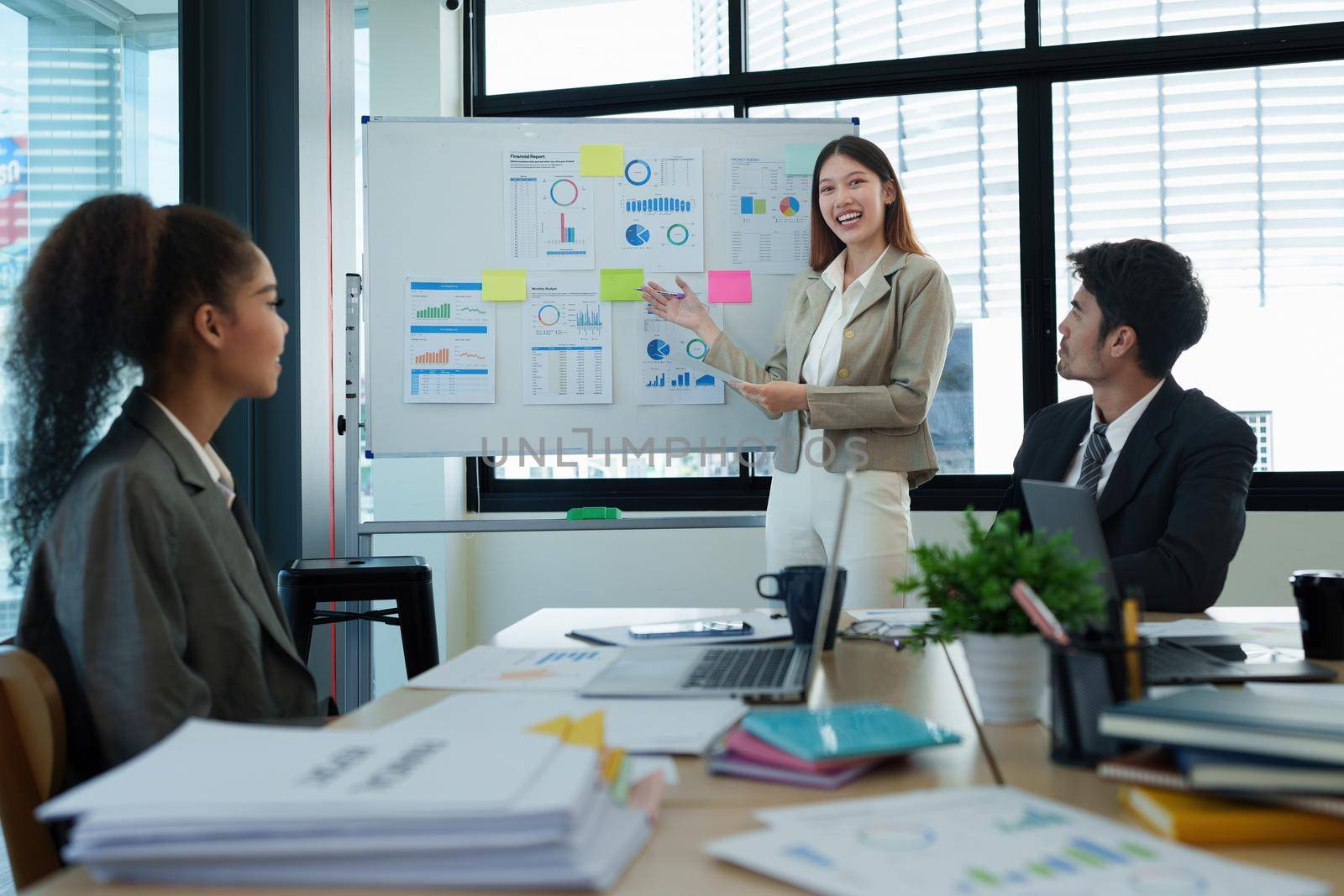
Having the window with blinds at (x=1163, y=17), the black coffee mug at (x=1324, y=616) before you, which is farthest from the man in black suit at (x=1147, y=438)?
the window with blinds at (x=1163, y=17)

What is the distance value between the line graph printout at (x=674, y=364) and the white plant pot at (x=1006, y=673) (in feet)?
6.35

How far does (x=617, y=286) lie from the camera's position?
2.94 meters

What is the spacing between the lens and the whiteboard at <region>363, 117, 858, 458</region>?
9.55 feet

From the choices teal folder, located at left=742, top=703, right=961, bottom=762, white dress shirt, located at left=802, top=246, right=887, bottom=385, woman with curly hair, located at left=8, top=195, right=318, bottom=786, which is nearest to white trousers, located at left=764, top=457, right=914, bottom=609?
white dress shirt, located at left=802, top=246, right=887, bottom=385

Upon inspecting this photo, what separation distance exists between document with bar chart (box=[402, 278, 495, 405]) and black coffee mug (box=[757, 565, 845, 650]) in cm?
166

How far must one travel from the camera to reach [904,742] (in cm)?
89

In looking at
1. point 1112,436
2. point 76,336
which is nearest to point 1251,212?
point 1112,436

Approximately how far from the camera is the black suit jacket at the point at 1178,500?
1817 mm

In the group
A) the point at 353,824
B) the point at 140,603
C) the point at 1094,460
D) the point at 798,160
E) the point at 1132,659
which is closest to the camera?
the point at 353,824

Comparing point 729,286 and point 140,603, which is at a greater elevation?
point 729,286

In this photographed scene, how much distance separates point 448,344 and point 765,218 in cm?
91

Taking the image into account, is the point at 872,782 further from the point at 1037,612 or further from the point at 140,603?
the point at 140,603

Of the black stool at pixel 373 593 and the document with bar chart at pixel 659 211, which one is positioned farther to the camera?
the document with bar chart at pixel 659 211

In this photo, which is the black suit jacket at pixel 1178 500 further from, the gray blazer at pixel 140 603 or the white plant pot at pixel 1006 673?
the gray blazer at pixel 140 603
